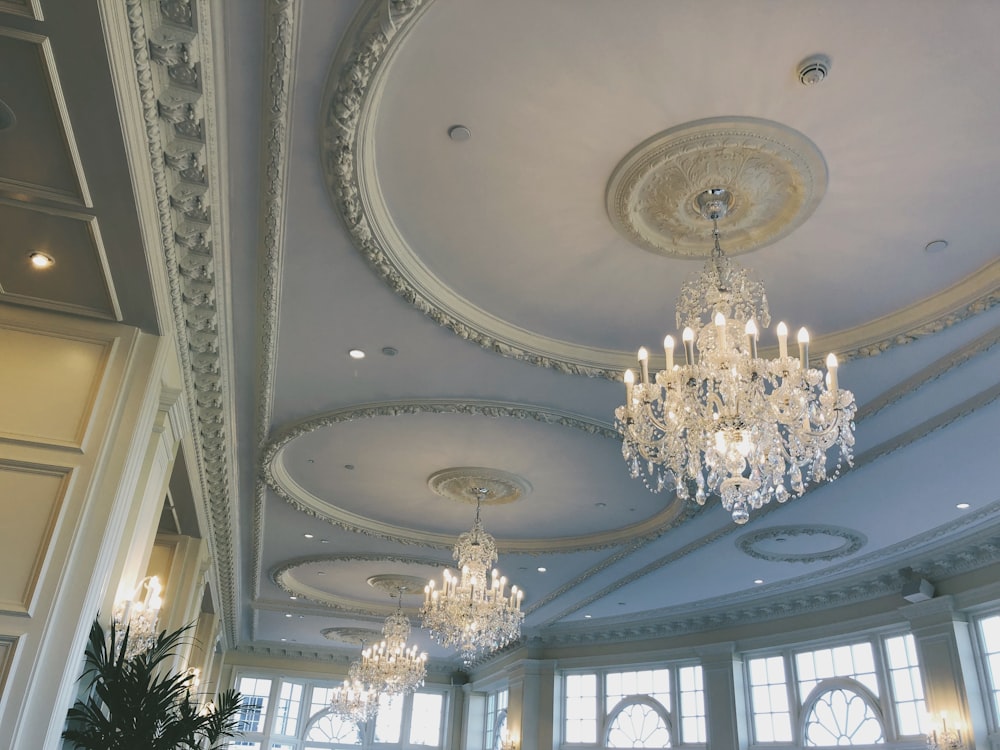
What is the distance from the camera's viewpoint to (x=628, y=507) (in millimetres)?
8773

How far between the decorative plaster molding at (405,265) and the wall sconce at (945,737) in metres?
6.03

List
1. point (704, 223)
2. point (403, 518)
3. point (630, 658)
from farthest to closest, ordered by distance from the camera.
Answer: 1. point (630, 658)
2. point (403, 518)
3. point (704, 223)

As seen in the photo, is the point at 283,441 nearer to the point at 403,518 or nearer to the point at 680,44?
the point at 403,518

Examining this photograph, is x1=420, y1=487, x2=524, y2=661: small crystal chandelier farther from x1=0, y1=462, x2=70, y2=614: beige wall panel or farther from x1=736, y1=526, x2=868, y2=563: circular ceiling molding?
x1=0, y1=462, x2=70, y2=614: beige wall panel

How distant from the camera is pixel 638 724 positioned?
537 inches

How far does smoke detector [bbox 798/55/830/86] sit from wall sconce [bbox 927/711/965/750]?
28.0ft

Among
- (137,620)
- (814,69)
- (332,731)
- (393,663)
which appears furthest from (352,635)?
(814,69)

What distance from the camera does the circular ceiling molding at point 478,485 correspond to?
813 cm

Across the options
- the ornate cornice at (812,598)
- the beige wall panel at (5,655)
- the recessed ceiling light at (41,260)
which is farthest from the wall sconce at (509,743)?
the recessed ceiling light at (41,260)

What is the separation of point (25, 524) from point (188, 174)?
196 centimetres

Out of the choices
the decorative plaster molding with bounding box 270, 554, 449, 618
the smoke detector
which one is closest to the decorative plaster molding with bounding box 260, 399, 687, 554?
the decorative plaster molding with bounding box 270, 554, 449, 618

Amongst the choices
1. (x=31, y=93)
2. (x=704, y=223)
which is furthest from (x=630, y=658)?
(x=31, y=93)

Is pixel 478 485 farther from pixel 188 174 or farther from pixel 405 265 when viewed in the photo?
pixel 188 174

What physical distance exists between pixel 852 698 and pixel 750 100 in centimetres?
998
